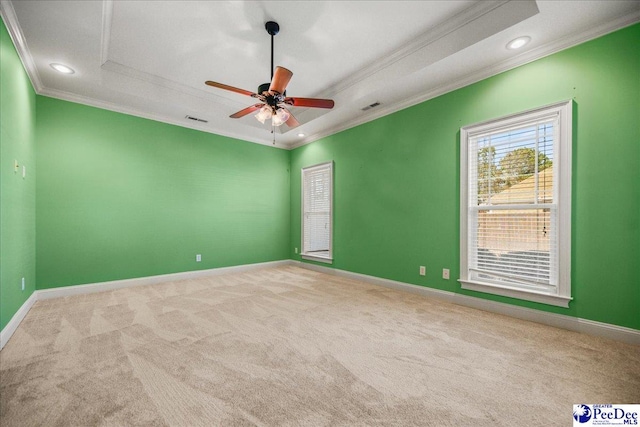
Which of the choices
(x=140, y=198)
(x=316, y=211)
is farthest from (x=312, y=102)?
(x=140, y=198)

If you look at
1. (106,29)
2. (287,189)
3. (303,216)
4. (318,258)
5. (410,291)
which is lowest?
(410,291)

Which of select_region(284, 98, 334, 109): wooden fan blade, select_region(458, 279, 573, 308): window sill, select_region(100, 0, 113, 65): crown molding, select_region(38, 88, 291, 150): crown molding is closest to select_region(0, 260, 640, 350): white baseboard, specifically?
select_region(458, 279, 573, 308): window sill

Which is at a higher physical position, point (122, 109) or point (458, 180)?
point (122, 109)

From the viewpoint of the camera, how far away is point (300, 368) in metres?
1.89

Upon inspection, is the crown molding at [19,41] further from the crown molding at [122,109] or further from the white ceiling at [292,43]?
the crown molding at [122,109]

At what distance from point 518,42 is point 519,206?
5.22 feet

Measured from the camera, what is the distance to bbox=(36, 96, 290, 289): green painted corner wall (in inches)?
140

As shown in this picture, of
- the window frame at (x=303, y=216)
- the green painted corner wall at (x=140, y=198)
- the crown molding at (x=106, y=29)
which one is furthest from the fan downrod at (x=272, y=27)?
the green painted corner wall at (x=140, y=198)

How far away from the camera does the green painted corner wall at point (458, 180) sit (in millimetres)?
2270

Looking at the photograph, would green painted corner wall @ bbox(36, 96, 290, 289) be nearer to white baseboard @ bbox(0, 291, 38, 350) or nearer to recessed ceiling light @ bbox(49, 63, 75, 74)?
white baseboard @ bbox(0, 291, 38, 350)

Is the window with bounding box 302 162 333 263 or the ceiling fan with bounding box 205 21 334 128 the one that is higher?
the ceiling fan with bounding box 205 21 334 128

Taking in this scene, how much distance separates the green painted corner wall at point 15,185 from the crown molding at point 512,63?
406 cm

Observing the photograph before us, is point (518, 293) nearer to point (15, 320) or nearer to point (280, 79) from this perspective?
point (280, 79)

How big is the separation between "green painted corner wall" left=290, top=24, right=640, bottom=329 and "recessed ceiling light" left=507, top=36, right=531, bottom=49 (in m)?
0.29
